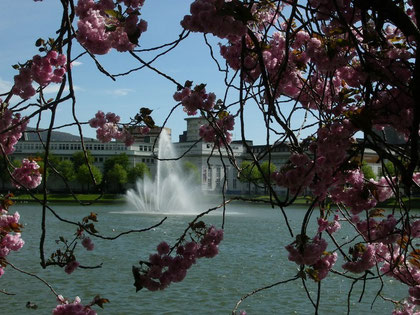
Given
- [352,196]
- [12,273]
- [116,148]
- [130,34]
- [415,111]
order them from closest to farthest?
[415,111] → [130,34] → [352,196] → [12,273] → [116,148]

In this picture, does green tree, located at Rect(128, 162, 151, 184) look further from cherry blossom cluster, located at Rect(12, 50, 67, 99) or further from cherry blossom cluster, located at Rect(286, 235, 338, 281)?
cherry blossom cluster, located at Rect(286, 235, 338, 281)

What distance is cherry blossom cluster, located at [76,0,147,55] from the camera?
1.70 m

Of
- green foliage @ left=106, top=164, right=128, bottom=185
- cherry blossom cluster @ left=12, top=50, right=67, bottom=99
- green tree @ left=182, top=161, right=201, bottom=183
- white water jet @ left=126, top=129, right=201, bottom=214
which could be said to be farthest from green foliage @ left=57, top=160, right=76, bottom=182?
cherry blossom cluster @ left=12, top=50, right=67, bottom=99

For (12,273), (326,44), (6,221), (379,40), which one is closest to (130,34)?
(326,44)

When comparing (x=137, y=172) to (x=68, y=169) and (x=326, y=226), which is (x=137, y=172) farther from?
(x=326, y=226)

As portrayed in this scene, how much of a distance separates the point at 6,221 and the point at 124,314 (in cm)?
415

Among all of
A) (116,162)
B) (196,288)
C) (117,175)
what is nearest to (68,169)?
(117,175)

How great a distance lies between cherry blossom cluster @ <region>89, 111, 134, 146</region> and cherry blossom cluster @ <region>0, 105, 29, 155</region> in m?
0.52

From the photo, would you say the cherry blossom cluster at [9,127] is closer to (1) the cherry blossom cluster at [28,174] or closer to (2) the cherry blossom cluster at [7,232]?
(1) the cherry blossom cluster at [28,174]

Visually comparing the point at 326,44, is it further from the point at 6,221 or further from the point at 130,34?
the point at 6,221

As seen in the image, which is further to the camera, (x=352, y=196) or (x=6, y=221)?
(x=6, y=221)

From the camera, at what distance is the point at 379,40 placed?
154 centimetres

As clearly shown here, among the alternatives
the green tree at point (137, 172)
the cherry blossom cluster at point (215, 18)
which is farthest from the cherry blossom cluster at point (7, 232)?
the green tree at point (137, 172)

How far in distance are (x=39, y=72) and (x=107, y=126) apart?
88 cm
